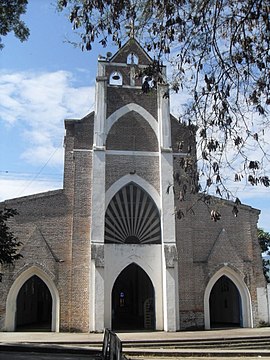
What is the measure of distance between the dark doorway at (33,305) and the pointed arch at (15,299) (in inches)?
119

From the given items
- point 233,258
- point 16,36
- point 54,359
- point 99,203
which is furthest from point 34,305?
point 16,36

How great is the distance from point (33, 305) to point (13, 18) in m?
22.1

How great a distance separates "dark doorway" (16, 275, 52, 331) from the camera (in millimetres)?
25141

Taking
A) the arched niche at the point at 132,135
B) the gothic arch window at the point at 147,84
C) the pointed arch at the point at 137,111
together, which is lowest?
the gothic arch window at the point at 147,84

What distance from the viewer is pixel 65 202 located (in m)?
21.9

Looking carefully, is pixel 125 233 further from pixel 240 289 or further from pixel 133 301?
pixel 133 301

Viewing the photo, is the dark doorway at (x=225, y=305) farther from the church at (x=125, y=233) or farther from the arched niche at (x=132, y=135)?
the arched niche at (x=132, y=135)

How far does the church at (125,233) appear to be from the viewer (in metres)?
20.6

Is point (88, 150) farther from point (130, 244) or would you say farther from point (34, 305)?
point (34, 305)

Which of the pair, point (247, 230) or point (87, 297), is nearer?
point (87, 297)

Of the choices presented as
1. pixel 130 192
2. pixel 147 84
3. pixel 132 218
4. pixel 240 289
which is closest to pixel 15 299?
pixel 132 218

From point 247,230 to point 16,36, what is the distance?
16.6 meters

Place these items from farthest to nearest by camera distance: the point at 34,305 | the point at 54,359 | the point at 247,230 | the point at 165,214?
the point at 34,305, the point at 247,230, the point at 165,214, the point at 54,359

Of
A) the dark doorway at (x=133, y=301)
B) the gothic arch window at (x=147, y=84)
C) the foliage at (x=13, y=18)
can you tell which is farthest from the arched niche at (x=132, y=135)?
the gothic arch window at (x=147, y=84)
